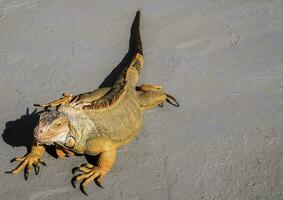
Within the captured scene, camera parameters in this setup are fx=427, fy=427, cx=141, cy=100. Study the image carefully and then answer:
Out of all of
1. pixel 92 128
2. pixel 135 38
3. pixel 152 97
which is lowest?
pixel 152 97

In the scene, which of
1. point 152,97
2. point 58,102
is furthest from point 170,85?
point 58,102

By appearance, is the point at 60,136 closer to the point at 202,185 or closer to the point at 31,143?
the point at 31,143

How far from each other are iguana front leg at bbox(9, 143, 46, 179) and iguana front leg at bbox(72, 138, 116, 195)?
39 centimetres

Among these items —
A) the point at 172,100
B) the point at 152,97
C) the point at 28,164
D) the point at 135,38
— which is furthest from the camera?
the point at 135,38

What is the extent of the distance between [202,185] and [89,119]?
1164 mm

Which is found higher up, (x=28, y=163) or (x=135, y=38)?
(x=135, y=38)

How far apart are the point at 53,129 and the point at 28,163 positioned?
2.25 feet

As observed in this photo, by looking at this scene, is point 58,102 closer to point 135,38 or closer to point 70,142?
point 70,142

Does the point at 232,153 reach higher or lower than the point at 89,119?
lower

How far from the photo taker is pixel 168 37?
5609 mm

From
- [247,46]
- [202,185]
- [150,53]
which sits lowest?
[202,185]

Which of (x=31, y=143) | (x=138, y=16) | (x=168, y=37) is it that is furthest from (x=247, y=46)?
(x=31, y=143)

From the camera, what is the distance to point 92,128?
3.81 m

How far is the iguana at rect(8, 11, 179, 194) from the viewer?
351 cm
